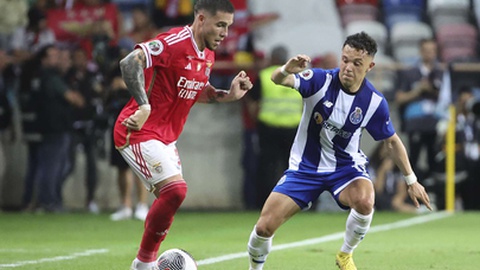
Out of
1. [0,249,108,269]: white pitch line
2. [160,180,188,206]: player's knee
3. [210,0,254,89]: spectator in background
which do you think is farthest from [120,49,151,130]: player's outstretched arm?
[210,0,254,89]: spectator in background

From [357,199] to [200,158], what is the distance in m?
9.67

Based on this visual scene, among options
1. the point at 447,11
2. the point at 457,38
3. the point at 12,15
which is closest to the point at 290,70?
the point at 12,15

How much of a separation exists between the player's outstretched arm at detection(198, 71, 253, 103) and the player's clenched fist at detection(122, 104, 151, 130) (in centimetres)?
96

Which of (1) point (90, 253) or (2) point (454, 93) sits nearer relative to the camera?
(1) point (90, 253)

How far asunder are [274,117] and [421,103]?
2.41m

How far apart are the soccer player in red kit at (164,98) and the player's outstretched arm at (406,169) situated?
1.31 meters

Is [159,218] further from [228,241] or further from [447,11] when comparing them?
[447,11]

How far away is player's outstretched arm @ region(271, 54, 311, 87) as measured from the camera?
8086mm

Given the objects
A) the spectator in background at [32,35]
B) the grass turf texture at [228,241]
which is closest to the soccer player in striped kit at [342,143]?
the grass turf texture at [228,241]

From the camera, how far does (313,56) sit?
60.4 feet

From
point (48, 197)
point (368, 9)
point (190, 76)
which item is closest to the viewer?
point (190, 76)

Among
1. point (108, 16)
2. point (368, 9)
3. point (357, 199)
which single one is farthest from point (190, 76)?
point (368, 9)

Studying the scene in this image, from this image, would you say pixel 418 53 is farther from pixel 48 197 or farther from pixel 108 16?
pixel 48 197

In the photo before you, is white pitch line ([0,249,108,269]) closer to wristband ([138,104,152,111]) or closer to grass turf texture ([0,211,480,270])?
grass turf texture ([0,211,480,270])
